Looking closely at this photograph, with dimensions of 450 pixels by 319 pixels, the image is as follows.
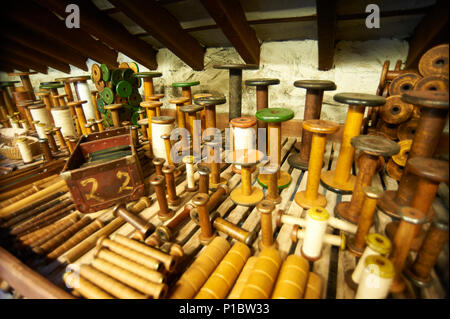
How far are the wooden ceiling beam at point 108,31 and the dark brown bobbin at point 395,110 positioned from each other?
4.43 metres

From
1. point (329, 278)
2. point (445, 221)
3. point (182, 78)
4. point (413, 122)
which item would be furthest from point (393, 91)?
point (182, 78)

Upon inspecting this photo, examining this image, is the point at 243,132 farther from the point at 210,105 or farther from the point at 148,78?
the point at 148,78

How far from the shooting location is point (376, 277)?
120cm

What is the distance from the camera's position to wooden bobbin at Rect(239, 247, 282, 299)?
4.36 feet

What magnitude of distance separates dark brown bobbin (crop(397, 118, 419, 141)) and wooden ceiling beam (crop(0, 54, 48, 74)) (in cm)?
779

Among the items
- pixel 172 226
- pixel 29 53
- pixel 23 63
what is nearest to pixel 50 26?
pixel 29 53

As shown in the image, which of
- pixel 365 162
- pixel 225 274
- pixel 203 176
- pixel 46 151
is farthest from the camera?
pixel 46 151

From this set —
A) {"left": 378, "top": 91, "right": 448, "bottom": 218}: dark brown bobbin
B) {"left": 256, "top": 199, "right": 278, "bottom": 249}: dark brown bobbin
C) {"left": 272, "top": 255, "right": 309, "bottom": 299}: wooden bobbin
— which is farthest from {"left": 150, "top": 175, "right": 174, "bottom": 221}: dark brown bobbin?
{"left": 378, "top": 91, "right": 448, "bottom": 218}: dark brown bobbin

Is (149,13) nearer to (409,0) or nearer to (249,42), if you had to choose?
(249,42)

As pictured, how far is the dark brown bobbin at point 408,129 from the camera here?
2.55m

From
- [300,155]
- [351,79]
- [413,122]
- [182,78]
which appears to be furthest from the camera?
[182,78]

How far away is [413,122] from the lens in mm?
2568

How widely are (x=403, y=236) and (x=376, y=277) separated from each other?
0.98ft
